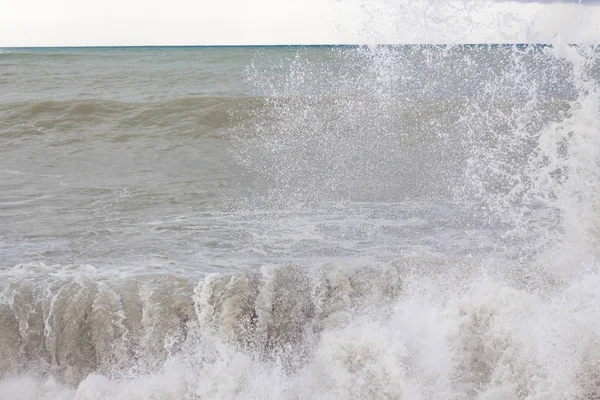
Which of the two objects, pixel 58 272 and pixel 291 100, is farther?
pixel 291 100

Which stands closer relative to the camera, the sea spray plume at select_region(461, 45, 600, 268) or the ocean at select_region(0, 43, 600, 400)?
the ocean at select_region(0, 43, 600, 400)

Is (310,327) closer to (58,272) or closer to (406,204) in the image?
(58,272)

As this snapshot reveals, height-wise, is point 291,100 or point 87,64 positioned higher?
point 87,64

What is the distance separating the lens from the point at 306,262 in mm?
5113

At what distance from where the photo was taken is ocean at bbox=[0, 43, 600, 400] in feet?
11.9

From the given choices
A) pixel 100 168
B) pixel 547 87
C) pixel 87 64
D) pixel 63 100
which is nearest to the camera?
pixel 100 168

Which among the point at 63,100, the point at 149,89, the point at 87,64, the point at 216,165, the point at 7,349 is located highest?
the point at 87,64

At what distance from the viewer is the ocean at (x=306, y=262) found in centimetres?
364

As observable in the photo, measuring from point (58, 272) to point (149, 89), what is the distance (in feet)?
37.7

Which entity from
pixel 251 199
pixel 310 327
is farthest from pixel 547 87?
pixel 310 327

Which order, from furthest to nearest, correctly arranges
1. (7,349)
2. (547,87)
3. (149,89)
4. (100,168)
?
(149,89) < (547,87) < (100,168) < (7,349)

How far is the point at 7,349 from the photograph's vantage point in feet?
13.1

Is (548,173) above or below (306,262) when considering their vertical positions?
above

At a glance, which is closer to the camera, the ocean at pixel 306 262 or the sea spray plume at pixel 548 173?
the ocean at pixel 306 262
